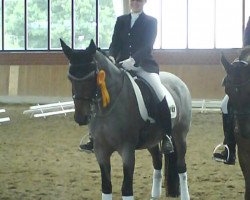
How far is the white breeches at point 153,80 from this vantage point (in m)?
5.19

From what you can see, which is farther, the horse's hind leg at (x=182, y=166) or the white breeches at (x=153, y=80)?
the horse's hind leg at (x=182, y=166)

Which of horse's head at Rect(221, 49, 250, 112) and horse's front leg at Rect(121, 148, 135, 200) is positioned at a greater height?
horse's head at Rect(221, 49, 250, 112)

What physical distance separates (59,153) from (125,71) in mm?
4197

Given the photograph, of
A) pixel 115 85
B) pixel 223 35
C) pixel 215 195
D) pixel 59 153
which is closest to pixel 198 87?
pixel 223 35

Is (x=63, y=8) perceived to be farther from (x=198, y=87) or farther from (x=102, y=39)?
(x=198, y=87)

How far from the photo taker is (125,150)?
4742 millimetres

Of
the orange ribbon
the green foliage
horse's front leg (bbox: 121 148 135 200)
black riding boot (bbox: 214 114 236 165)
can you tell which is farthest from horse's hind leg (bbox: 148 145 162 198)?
the green foliage

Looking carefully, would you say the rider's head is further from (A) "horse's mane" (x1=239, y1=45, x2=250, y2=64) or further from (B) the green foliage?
(B) the green foliage

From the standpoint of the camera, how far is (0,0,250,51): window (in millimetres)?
19750

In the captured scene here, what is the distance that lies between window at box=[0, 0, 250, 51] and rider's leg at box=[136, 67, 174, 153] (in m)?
14.8

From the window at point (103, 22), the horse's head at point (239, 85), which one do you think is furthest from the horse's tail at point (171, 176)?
the window at point (103, 22)

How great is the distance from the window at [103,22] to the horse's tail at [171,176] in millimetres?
14267

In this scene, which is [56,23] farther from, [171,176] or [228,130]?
[228,130]

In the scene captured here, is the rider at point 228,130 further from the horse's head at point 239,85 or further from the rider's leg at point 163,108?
the rider's leg at point 163,108
